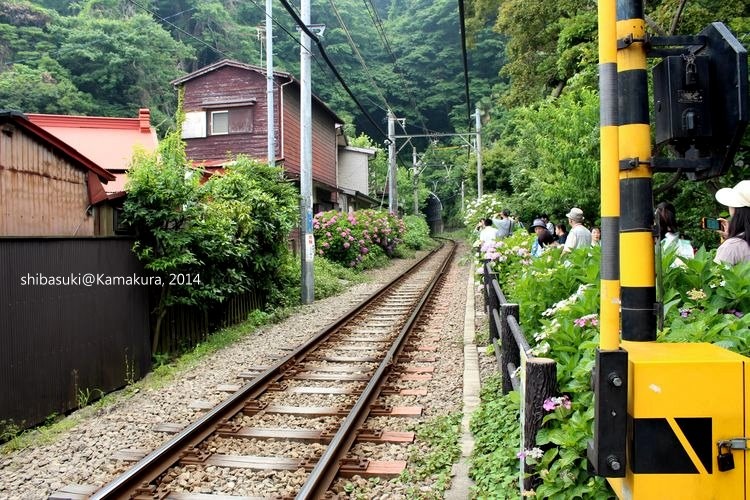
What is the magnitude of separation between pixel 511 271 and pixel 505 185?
18.2 m

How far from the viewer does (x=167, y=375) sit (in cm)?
768

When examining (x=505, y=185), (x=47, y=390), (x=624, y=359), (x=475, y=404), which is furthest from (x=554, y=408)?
(x=505, y=185)

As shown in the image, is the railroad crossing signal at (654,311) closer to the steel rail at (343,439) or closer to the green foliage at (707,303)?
the green foliage at (707,303)

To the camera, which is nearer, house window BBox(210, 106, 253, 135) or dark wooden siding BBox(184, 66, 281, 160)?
dark wooden siding BBox(184, 66, 281, 160)

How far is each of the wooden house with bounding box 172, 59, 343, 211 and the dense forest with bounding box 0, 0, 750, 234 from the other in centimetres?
229

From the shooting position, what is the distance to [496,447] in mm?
4488

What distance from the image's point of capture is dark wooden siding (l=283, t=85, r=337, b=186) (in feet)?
74.2

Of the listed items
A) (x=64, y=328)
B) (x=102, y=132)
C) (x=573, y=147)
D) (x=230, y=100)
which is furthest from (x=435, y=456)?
(x=230, y=100)

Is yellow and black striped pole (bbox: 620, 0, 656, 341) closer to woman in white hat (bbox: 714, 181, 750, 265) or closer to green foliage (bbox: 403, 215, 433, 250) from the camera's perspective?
woman in white hat (bbox: 714, 181, 750, 265)

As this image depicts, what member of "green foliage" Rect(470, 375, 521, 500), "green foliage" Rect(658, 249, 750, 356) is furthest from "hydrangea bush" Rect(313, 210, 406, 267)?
"green foliage" Rect(658, 249, 750, 356)

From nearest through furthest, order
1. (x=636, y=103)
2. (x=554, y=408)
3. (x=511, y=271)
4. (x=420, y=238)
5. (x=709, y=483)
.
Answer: (x=709, y=483), (x=636, y=103), (x=554, y=408), (x=511, y=271), (x=420, y=238)

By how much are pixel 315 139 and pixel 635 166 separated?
76.9 feet

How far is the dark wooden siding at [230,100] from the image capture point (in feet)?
72.8

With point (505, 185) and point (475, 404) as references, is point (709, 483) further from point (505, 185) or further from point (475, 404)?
point (505, 185)
